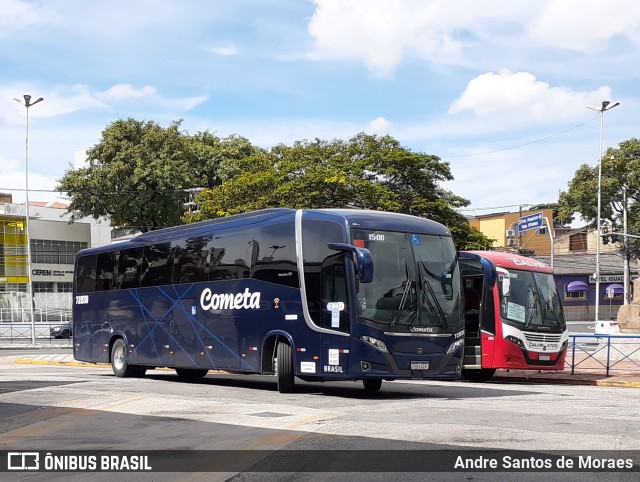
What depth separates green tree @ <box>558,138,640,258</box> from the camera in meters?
66.0

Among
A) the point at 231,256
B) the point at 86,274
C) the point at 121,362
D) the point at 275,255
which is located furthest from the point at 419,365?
the point at 86,274

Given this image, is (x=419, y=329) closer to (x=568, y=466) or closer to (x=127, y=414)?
(x=127, y=414)

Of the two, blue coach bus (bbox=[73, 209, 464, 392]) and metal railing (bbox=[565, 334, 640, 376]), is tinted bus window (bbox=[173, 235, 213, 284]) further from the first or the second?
metal railing (bbox=[565, 334, 640, 376])

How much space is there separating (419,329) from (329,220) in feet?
9.05

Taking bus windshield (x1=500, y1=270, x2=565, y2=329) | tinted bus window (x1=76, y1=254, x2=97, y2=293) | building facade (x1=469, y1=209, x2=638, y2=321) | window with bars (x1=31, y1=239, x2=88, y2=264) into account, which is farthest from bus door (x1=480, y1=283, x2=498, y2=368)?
window with bars (x1=31, y1=239, x2=88, y2=264)

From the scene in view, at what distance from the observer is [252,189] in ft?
159

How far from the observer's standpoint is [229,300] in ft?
65.2

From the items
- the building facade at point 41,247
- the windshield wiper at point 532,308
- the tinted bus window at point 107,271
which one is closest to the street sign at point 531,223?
the windshield wiper at point 532,308

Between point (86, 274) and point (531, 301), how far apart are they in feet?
42.2

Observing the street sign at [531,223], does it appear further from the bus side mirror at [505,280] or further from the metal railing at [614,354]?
the bus side mirror at [505,280]

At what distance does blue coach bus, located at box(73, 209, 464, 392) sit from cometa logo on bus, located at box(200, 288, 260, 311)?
0.03 m

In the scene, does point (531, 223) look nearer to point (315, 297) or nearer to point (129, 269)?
point (129, 269)

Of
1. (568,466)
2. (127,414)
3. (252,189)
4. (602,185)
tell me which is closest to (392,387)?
(127,414)

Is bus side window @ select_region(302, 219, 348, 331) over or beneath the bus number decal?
over
